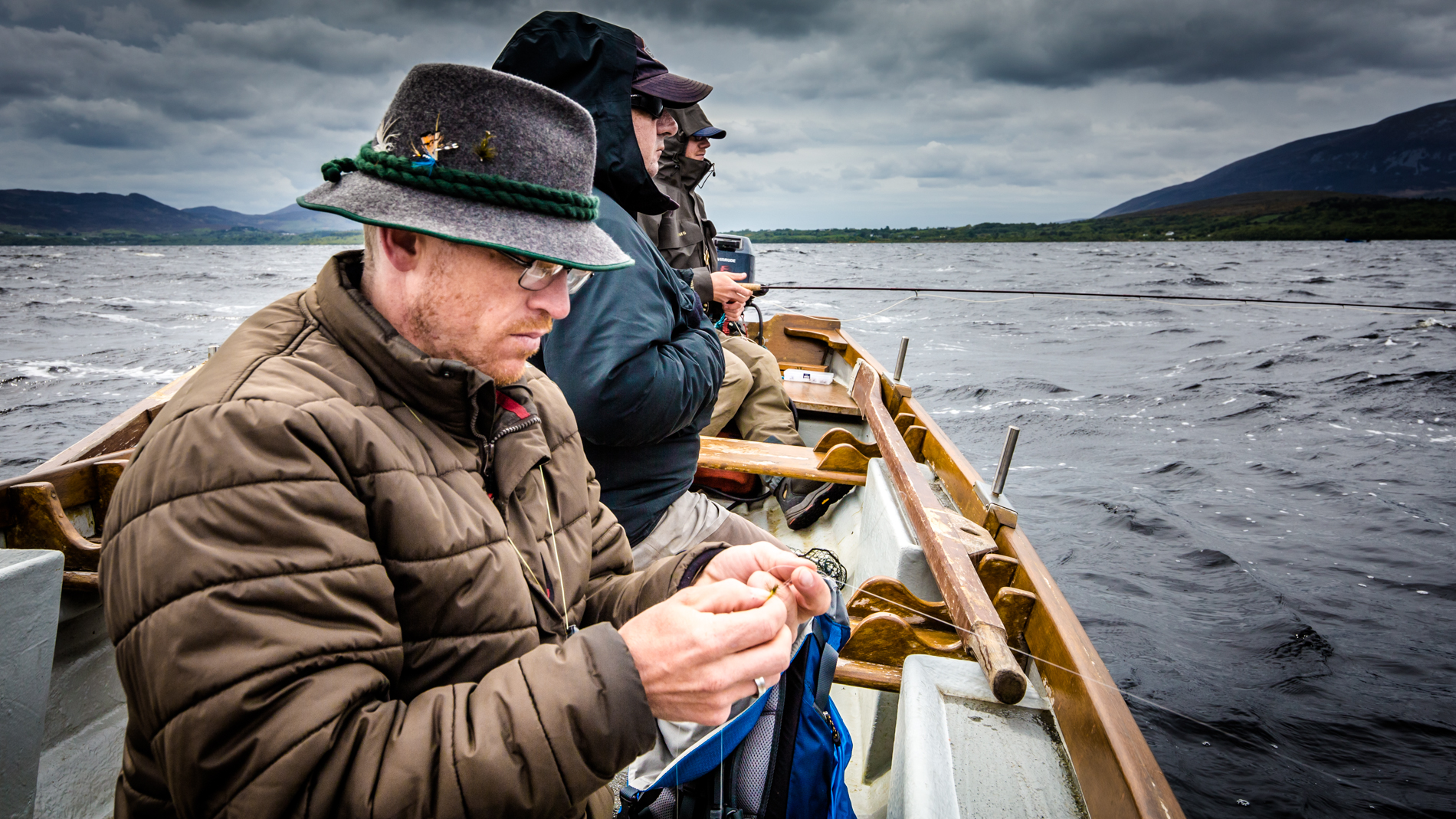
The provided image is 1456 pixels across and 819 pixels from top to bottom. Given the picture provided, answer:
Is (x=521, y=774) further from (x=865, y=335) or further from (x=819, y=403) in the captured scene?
(x=865, y=335)

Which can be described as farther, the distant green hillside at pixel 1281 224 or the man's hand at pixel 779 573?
the distant green hillside at pixel 1281 224

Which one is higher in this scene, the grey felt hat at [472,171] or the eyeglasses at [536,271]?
the grey felt hat at [472,171]

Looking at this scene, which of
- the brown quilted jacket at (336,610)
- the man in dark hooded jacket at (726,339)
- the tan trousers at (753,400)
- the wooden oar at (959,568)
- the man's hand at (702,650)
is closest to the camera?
the brown quilted jacket at (336,610)

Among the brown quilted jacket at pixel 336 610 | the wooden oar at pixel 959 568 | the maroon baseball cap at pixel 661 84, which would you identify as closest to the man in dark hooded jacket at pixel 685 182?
the maroon baseball cap at pixel 661 84

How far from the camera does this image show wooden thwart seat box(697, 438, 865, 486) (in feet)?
12.5

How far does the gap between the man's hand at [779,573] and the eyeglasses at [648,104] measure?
2015mm

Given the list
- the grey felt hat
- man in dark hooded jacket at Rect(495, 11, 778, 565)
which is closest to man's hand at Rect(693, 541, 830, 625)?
the grey felt hat

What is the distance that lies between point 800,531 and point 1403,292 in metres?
35.9

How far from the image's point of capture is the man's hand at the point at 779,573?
1.53 meters

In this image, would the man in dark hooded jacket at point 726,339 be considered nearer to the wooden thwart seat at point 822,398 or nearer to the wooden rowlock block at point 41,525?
the wooden thwart seat at point 822,398

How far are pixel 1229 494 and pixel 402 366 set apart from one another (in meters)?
9.83

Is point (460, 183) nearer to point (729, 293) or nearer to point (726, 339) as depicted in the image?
point (729, 293)

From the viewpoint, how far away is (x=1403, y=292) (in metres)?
28.9

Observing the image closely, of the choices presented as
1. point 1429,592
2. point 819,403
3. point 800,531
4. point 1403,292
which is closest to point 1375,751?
point 1429,592
